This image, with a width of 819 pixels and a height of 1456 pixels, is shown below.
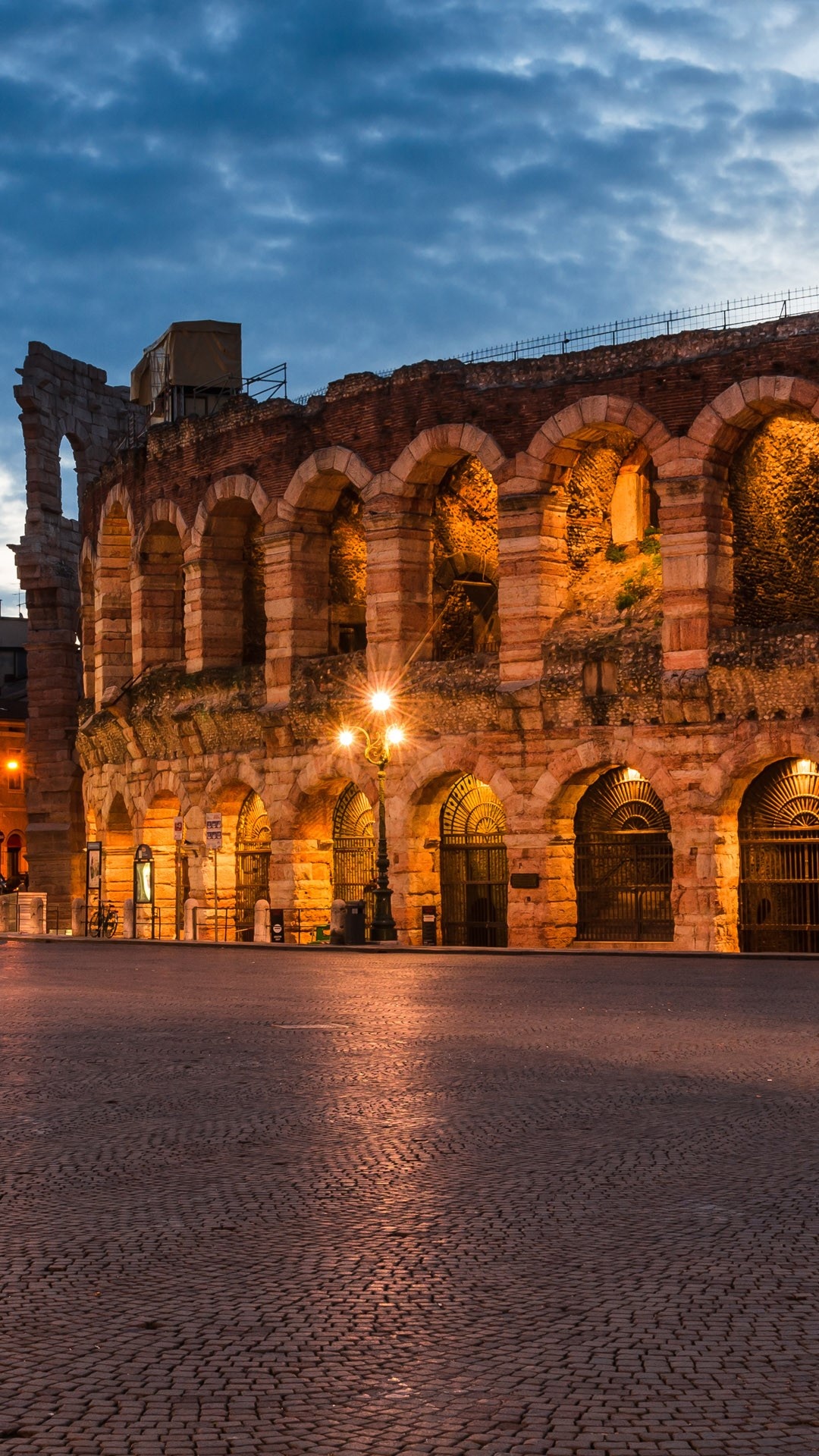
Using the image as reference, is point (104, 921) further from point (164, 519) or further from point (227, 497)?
point (227, 497)

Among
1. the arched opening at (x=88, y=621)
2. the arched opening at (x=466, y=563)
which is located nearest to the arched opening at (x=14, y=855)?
the arched opening at (x=88, y=621)

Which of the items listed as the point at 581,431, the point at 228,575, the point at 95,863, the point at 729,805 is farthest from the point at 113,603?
the point at 729,805

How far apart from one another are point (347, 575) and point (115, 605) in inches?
368

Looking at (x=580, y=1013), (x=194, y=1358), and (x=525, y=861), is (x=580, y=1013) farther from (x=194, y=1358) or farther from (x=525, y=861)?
(x=525, y=861)

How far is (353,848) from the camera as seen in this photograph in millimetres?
39625

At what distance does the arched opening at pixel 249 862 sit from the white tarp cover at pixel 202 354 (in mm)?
11460

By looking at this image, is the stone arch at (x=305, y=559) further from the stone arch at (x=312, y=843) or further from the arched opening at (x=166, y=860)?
the arched opening at (x=166, y=860)

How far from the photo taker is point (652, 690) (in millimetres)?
32375

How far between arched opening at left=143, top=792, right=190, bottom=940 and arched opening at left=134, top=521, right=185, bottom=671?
11.3 ft

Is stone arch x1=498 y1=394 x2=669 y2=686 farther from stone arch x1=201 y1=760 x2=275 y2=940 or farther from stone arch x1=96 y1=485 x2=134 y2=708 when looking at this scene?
stone arch x1=96 y1=485 x2=134 y2=708

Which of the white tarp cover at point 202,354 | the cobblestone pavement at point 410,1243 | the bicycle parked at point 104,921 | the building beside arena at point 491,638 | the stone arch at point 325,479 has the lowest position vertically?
the bicycle parked at point 104,921

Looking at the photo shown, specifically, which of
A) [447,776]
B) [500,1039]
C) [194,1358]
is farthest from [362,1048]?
[447,776]

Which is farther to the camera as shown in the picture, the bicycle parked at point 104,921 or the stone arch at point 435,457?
the bicycle parked at point 104,921

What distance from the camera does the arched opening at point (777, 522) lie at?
106 feet
